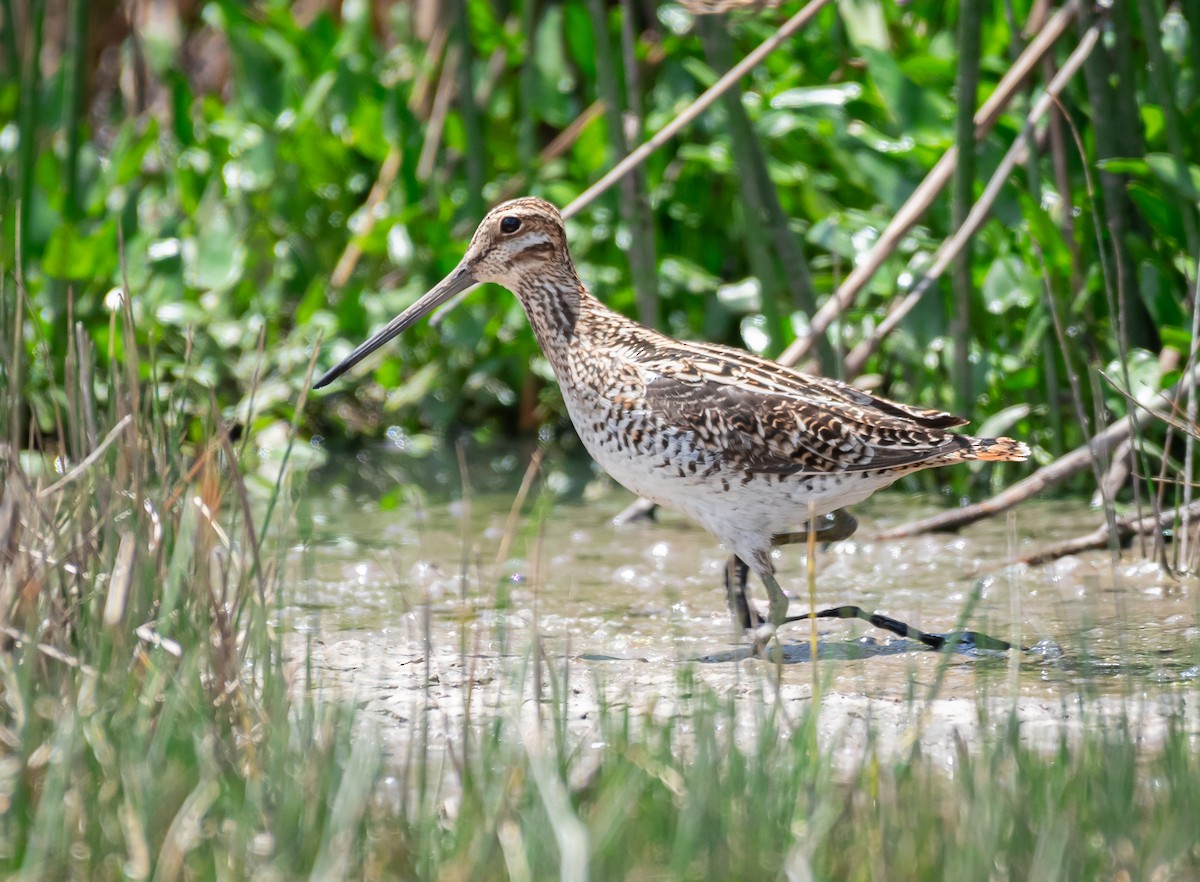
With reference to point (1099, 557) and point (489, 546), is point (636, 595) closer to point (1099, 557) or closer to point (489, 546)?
point (489, 546)

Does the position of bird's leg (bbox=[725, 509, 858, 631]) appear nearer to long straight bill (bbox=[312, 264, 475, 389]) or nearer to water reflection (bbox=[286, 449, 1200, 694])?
water reflection (bbox=[286, 449, 1200, 694])

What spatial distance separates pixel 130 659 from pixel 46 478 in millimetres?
660

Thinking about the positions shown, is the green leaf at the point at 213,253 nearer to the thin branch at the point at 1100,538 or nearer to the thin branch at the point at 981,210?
the thin branch at the point at 981,210

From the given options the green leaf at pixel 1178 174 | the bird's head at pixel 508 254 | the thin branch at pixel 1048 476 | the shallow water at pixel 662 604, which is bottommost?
the shallow water at pixel 662 604

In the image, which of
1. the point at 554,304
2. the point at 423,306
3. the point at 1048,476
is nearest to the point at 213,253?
the point at 423,306

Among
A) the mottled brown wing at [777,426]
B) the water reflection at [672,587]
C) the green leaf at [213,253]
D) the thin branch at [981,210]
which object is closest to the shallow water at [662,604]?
the water reflection at [672,587]

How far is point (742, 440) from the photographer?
4699mm

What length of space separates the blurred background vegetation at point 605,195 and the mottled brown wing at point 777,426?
0.69 meters

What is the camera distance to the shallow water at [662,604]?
393cm

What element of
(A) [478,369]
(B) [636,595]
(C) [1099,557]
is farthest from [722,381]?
(A) [478,369]

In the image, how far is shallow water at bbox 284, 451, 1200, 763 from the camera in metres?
3.93

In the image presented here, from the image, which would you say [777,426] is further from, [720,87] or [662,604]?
[720,87]

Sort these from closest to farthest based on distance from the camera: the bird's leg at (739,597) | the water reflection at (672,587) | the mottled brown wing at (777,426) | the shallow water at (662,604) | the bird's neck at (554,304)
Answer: the shallow water at (662,604) < the water reflection at (672,587) < the mottled brown wing at (777,426) < the bird's leg at (739,597) < the bird's neck at (554,304)

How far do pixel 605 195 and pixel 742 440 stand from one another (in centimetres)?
303
